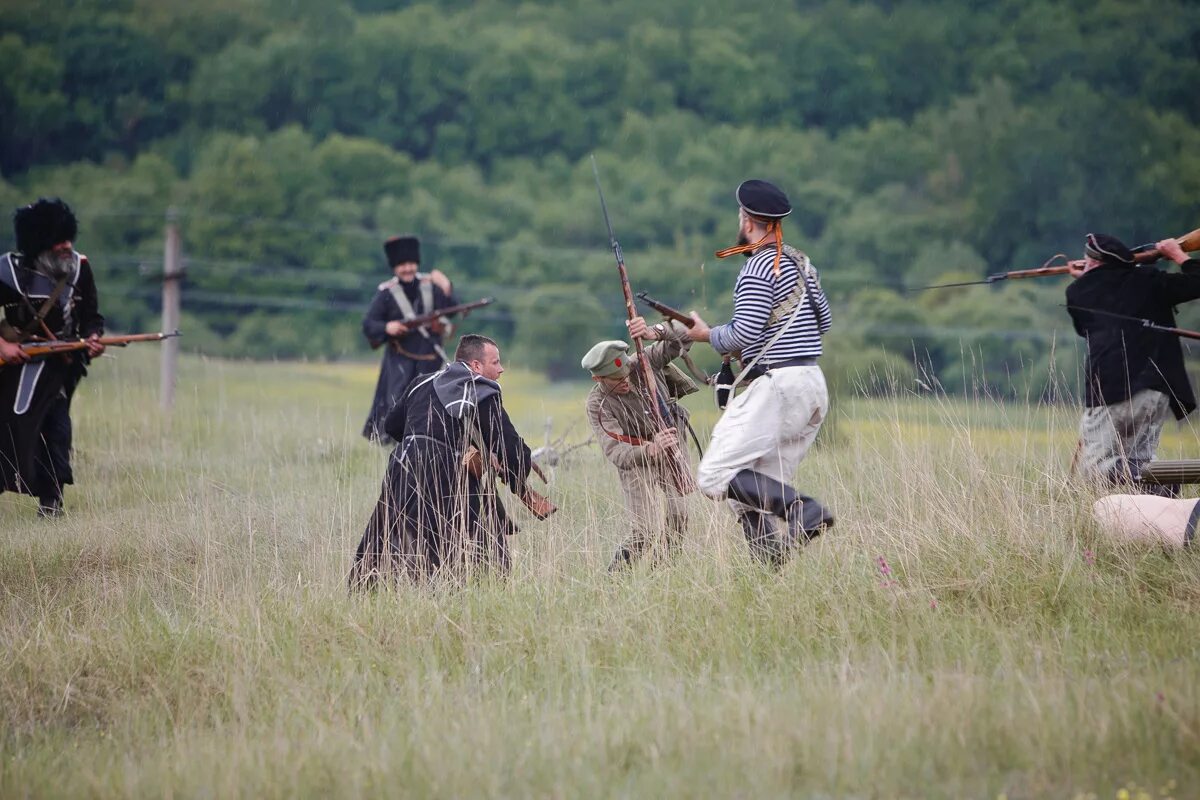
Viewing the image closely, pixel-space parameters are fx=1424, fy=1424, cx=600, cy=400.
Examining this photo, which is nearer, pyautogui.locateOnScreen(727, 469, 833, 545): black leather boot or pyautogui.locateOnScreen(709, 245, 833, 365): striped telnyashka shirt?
pyautogui.locateOnScreen(727, 469, 833, 545): black leather boot

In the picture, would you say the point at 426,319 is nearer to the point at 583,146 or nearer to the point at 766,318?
the point at 766,318

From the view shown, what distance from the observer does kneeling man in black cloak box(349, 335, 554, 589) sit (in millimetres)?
6344

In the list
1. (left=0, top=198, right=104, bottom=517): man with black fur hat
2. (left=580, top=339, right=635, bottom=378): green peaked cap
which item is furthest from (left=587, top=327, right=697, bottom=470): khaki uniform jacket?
(left=0, top=198, right=104, bottom=517): man with black fur hat

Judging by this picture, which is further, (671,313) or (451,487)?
(671,313)

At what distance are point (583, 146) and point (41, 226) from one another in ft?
140

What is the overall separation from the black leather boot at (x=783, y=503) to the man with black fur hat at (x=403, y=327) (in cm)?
544

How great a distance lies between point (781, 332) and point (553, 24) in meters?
55.7

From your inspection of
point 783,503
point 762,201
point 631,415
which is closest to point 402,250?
point 631,415

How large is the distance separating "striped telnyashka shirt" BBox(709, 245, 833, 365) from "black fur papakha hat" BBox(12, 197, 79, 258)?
4751 millimetres

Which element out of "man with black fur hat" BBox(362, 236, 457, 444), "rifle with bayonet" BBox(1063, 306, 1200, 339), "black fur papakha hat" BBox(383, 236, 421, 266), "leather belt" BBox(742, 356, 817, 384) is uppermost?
"black fur papakha hat" BBox(383, 236, 421, 266)

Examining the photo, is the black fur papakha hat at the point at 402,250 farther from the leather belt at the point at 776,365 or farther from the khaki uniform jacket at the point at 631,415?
the leather belt at the point at 776,365

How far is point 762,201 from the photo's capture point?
604 centimetres

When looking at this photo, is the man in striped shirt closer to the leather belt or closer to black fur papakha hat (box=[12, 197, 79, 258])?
the leather belt

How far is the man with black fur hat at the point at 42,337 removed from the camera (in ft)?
27.7
